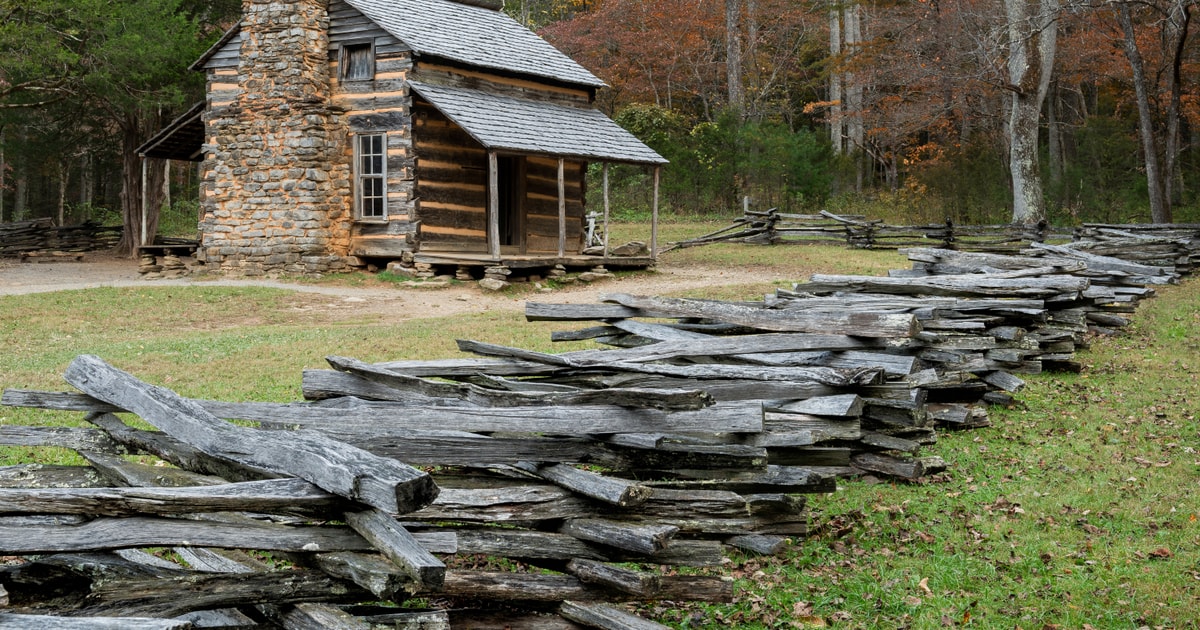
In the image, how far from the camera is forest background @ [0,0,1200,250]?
25.2 metres

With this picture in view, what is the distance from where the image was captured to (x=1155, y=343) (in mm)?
12570

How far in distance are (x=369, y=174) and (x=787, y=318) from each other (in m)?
15.7

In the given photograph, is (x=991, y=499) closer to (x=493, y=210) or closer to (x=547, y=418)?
(x=547, y=418)

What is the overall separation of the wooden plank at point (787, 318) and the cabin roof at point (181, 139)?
17816 mm

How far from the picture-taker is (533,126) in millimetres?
21234

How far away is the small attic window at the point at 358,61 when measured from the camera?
20.8m

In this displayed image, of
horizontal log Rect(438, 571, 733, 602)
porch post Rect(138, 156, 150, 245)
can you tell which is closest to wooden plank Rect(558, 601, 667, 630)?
horizontal log Rect(438, 571, 733, 602)

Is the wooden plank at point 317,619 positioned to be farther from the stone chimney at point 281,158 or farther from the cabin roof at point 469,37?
the stone chimney at point 281,158

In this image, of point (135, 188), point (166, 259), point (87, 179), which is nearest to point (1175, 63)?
point (166, 259)

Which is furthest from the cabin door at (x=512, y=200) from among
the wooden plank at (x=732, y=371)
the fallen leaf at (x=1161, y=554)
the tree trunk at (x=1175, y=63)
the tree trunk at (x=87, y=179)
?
the tree trunk at (x=87, y=179)

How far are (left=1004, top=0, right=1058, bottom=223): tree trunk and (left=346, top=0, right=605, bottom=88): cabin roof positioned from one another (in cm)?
1039

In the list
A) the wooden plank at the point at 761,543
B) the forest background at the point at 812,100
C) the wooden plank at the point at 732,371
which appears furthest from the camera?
the forest background at the point at 812,100

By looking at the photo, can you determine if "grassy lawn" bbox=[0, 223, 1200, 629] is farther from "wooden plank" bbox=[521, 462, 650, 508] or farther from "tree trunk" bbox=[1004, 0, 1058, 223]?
"tree trunk" bbox=[1004, 0, 1058, 223]

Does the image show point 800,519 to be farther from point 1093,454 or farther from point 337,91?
point 337,91
